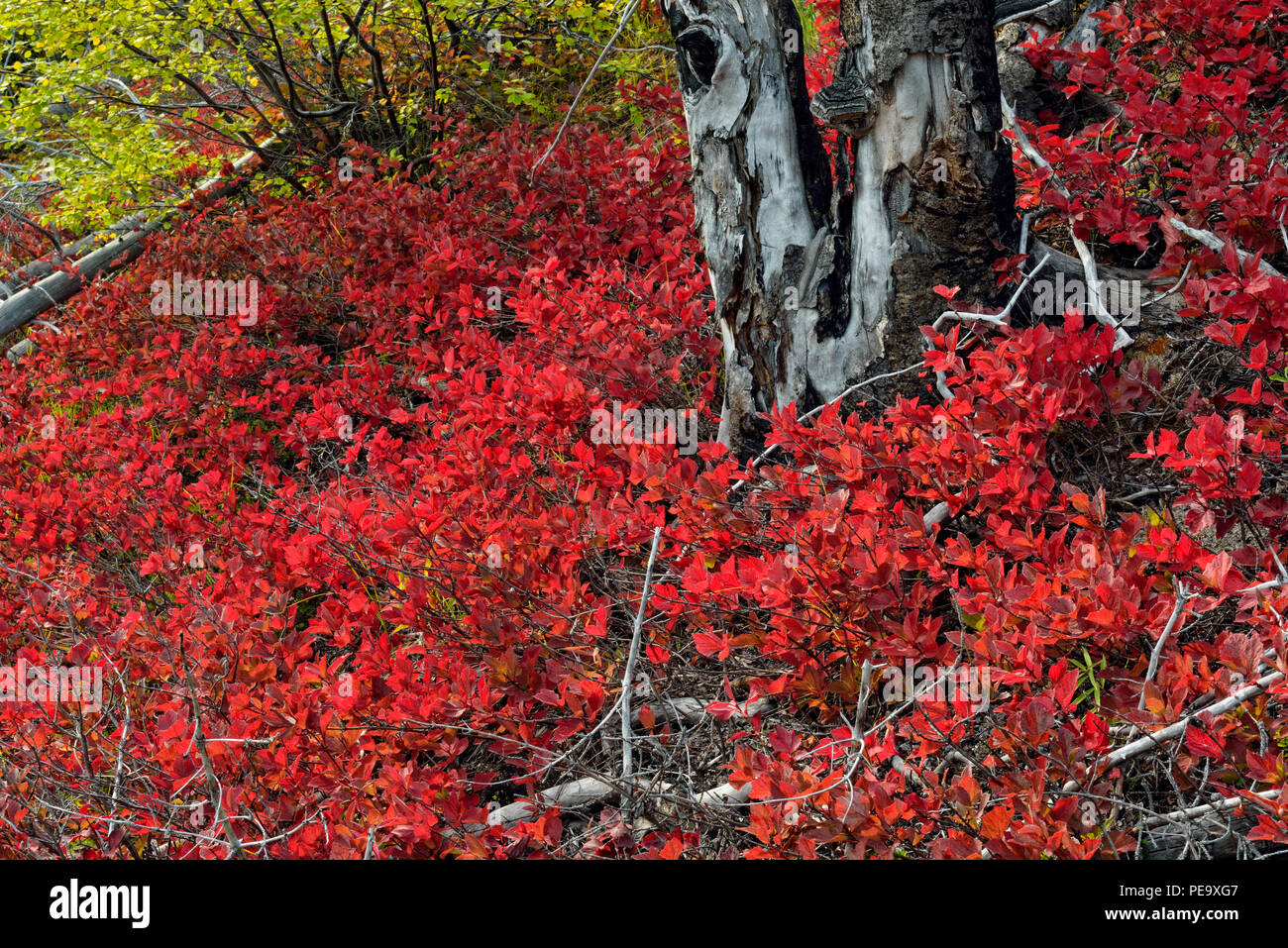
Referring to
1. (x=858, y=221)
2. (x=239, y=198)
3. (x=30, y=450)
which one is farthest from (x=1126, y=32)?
(x=239, y=198)

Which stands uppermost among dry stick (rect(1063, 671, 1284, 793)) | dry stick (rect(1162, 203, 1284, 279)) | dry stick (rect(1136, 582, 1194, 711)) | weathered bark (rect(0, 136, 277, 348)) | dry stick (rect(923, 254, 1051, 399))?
weathered bark (rect(0, 136, 277, 348))

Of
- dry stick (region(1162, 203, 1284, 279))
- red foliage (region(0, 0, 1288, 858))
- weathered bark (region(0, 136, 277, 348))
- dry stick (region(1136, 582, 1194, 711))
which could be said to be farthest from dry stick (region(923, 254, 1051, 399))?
weathered bark (region(0, 136, 277, 348))

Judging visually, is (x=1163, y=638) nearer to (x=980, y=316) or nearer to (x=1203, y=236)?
(x=980, y=316)

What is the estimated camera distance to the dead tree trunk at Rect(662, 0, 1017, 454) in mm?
2666

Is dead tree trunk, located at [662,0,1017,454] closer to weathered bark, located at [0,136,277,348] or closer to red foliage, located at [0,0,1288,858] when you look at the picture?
red foliage, located at [0,0,1288,858]

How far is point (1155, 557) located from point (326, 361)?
Answer: 4060 mm

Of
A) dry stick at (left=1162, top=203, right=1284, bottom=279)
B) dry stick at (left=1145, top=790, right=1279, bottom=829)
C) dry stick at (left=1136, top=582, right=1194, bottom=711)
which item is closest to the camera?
dry stick at (left=1145, top=790, right=1279, bottom=829)

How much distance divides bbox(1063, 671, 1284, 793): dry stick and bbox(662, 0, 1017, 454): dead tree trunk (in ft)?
4.81

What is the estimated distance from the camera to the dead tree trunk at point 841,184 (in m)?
2.67

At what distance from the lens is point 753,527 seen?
2482 millimetres

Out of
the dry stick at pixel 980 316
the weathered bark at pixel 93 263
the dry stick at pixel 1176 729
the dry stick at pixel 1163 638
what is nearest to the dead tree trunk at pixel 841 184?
the dry stick at pixel 980 316

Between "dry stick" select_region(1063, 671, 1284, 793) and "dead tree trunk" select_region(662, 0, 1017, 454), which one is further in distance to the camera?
"dead tree trunk" select_region(662, 0, 1017, 454)

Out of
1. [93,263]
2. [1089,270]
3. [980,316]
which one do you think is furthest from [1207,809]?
[93,263]

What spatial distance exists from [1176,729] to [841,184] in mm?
1967
